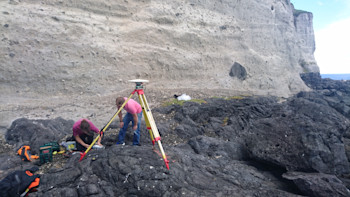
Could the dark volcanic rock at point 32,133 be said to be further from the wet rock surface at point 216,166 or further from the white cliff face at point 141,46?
the white cliff face at point 141,46

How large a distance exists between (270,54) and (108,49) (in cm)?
2258

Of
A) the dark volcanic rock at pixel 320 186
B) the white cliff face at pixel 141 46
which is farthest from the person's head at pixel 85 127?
the white cliff face at pixel 141 46

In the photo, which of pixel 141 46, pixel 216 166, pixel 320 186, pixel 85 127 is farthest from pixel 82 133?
pixel 141 46

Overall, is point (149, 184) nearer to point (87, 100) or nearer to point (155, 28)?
point (87, 100)

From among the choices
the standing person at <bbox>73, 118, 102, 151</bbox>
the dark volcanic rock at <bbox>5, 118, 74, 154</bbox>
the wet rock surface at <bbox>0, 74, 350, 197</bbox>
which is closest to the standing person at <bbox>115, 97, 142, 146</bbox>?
the wet rock surface at <bbox>0, 74, 350, 197</bbox>

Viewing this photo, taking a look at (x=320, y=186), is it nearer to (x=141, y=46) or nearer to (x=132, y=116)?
(x=132, y=116)

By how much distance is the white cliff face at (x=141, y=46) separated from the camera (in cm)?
1408

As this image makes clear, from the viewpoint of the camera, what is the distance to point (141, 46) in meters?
19.0

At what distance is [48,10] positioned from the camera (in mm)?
15633

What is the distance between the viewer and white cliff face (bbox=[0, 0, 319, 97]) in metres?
14.1

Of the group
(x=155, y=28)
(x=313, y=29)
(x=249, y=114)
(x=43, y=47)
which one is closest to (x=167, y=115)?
(x=249, y=114)

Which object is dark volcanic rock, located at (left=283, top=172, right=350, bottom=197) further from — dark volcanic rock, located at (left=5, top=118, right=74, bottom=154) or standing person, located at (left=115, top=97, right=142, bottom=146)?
dark volcanic rock, located at (left=5, top=118, right=74, bottom=154)

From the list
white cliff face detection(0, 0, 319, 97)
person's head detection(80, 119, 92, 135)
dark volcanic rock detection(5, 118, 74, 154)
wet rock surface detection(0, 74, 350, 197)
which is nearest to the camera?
wet rock surface detection(0, 74, 350, 197)

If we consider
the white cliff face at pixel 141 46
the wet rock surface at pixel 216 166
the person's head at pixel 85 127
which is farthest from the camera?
the white cliff face at pixel 141 46
